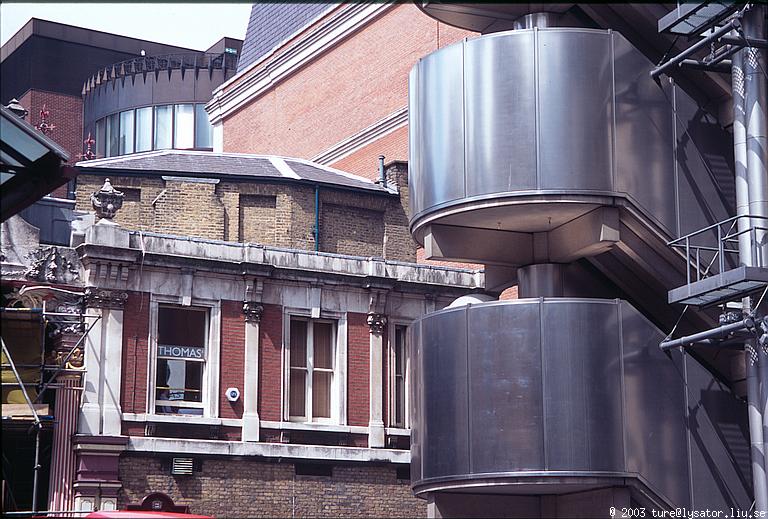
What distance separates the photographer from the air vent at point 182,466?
2897cm

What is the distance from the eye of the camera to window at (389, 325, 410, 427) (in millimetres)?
32372

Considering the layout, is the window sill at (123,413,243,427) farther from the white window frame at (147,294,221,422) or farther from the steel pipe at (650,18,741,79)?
the steel pipe at (650,18,741,79)

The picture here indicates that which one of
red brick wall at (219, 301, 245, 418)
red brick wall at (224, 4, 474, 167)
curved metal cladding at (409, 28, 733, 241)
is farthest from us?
red brick wall at (224, 4, 474, 167)

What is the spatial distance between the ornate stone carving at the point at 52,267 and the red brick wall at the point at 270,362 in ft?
15.3

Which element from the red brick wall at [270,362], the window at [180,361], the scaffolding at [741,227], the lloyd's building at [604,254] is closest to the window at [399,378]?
the red brick wall at [270,362]

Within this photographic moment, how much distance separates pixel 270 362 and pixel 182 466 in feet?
11.1

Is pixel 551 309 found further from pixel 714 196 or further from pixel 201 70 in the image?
pixel 201 70

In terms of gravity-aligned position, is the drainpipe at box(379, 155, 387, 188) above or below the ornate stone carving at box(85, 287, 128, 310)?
above

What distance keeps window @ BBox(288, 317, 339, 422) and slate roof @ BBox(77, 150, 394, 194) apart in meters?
8.62

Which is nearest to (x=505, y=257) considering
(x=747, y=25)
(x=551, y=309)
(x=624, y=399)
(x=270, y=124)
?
(x=551, y=309)

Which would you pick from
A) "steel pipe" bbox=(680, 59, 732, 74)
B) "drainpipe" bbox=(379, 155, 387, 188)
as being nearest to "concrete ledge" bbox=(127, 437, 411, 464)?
"drainpipe" bbox=(379, 155, 387, 188)

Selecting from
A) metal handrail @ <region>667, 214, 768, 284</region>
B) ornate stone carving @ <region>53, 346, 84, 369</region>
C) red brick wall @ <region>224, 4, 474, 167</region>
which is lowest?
ornate stone carving @ <region>53, 346, 84, 369</region>

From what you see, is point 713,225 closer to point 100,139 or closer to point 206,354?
point 206,354

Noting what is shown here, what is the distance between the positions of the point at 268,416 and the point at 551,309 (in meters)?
10.1
